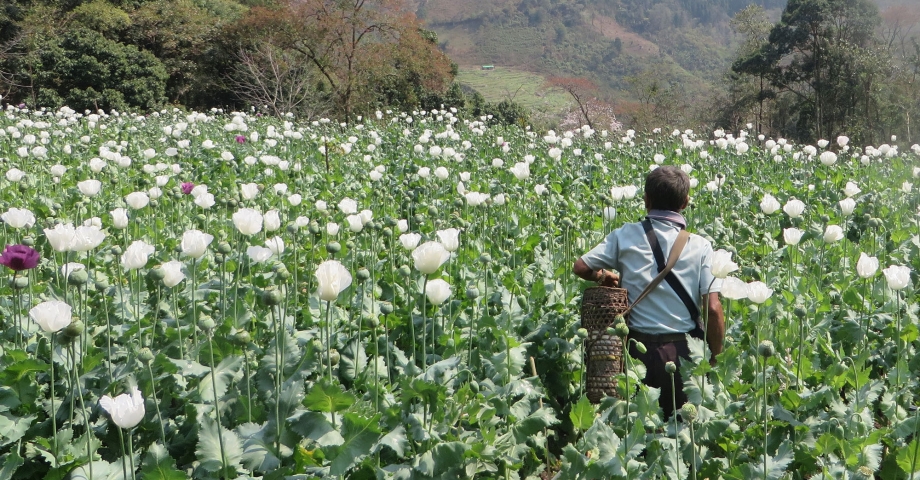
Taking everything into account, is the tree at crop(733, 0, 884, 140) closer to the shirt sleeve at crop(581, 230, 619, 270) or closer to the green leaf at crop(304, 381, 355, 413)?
the shirt sleeve at crop(581, 230, 619, 270)

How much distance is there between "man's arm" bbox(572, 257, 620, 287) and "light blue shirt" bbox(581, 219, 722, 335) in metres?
0.08

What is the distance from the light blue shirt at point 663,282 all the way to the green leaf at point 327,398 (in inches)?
64.8

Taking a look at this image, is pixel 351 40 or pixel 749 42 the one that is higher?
pixel 351 40

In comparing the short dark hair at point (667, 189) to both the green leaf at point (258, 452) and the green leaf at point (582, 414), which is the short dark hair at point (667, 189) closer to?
the green leaf at point (582, 414)

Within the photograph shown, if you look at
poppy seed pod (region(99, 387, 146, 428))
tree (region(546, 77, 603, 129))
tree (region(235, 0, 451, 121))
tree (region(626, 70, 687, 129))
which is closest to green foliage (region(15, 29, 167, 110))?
tree (region(235, 0, 451, 121))

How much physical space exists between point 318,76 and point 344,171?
53.4ft

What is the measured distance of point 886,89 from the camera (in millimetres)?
32188

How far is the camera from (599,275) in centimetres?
354

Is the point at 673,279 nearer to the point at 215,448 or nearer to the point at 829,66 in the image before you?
the point at 215,448

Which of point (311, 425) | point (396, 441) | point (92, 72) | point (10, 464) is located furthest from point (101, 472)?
point (92, 72)

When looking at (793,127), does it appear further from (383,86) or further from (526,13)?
(526,13)

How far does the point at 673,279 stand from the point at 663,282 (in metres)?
0.05

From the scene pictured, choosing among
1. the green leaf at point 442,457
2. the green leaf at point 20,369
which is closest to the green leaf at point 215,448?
the green leaf at point 442,457

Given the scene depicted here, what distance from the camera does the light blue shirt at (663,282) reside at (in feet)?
11.6
